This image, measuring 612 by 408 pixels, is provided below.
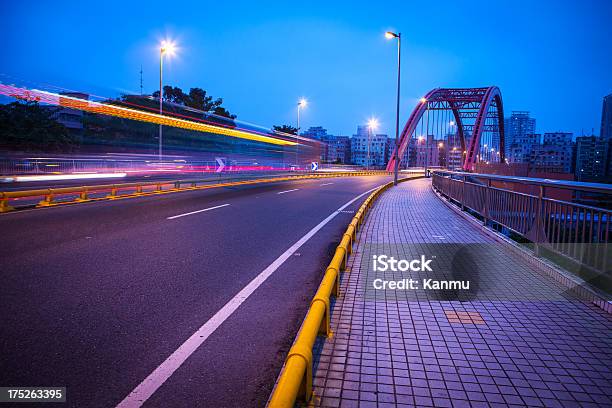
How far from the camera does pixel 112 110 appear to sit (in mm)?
29094

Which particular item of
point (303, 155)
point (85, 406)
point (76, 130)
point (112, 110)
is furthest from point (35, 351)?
point (303, 155)

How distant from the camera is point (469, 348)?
3752mm

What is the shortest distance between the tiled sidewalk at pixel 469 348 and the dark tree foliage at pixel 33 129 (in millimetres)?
31656

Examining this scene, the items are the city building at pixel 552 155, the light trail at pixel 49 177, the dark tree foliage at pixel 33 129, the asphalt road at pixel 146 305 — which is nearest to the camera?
the asphalt road at pixel 146 305

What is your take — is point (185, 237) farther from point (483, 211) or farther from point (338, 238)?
point (483, 211)

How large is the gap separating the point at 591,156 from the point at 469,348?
7725 inches

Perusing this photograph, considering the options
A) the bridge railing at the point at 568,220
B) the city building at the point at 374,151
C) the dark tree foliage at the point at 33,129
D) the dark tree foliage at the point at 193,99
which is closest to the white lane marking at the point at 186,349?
the bridge railing at the point at 568,220

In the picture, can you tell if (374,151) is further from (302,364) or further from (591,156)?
(302,364)

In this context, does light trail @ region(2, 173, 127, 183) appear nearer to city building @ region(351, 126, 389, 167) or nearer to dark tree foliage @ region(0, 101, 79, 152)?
dark tree foliage @ region(0, 101, 79, 152)

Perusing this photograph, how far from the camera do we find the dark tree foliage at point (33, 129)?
29259 mm

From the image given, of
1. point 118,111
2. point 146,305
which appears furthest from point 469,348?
point 118,111

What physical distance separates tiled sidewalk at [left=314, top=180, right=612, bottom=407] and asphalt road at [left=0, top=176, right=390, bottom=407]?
2.07 feet

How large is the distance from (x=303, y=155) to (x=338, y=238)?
44289mm

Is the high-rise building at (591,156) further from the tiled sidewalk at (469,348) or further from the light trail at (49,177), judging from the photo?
the tiled sidewalk at (469,348)
